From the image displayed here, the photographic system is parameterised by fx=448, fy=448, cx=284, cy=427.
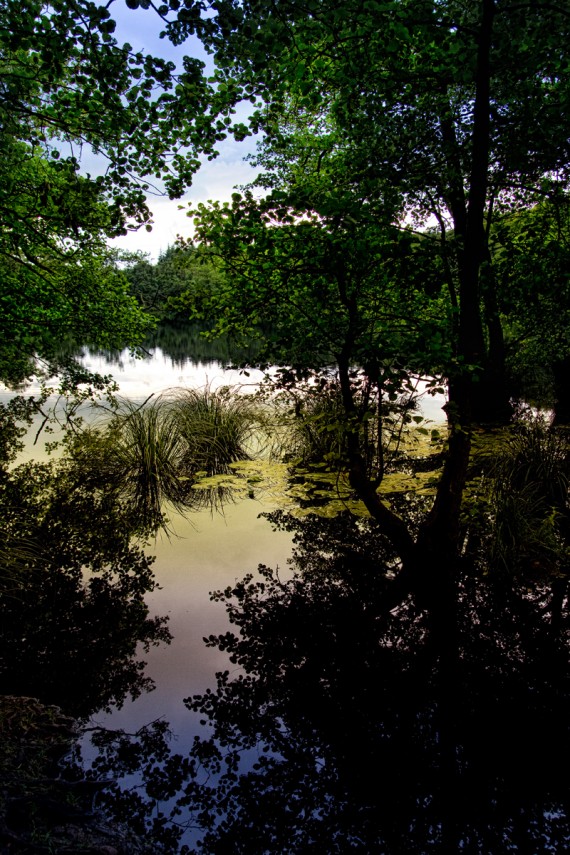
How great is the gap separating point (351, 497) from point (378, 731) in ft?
11.0

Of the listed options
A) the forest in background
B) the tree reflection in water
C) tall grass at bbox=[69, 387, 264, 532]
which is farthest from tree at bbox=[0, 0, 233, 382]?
the tree reflection in water

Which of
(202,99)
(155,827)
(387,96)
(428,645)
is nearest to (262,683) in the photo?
(155,827)

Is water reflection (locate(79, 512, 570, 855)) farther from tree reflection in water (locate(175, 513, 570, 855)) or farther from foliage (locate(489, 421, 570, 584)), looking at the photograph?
foliage (locate(489, 421, 570, 584))

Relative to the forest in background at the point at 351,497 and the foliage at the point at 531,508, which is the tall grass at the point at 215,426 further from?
the foliage at the point at 531,508

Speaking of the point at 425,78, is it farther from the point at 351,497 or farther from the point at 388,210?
the point at 351,497

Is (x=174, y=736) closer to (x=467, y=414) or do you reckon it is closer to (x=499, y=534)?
(x=467, y=414)

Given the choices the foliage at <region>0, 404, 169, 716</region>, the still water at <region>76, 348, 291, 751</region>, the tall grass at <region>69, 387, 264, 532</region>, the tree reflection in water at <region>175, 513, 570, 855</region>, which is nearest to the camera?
the tree reflection in water at <region>175, 513, 570, 855</region>

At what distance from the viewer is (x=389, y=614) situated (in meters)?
3.48

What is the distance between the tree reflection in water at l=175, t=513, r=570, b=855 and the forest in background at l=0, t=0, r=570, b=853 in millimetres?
13

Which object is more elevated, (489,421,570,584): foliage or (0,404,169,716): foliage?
(489,421,570,584): foliage

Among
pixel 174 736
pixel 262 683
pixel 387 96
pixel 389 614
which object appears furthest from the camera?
pixel 387 96

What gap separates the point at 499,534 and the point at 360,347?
2441 mm

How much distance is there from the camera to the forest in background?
220cm

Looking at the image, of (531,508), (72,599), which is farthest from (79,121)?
(531,508)
